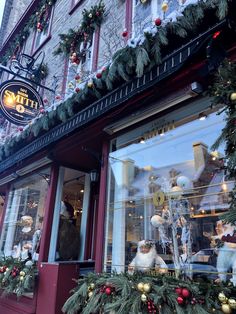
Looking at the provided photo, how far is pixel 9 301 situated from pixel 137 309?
3.77 meters

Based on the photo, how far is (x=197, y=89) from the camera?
9.95 ft

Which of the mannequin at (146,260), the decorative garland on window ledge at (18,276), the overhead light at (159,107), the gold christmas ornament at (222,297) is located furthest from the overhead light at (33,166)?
the gold christmas ornament at (222,297)

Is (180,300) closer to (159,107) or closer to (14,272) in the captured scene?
(159,107)

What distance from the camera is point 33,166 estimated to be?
5.99 m

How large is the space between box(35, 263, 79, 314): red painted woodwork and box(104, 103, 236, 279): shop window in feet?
3.72

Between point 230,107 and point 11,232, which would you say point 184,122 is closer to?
point 230,107

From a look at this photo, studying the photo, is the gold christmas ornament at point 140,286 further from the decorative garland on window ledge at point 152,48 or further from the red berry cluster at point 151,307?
the decorative garland on window ledge at point 152,48

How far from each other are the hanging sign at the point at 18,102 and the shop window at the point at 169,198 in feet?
9.14

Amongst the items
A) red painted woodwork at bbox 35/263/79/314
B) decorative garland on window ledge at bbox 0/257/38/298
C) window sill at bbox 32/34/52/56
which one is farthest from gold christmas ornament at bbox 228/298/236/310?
window sill at bbox 32/34/52/56

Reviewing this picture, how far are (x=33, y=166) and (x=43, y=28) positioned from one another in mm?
5532

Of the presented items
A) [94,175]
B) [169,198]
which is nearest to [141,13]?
[94,175]

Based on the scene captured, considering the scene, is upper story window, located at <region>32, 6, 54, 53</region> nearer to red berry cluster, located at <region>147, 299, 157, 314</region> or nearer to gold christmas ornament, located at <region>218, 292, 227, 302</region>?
red berry cluster, located at <region>147, 299, 157, 314</region>

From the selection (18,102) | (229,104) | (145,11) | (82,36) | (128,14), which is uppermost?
(82,36)

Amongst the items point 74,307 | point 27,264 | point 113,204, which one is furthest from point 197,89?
point 27,264
